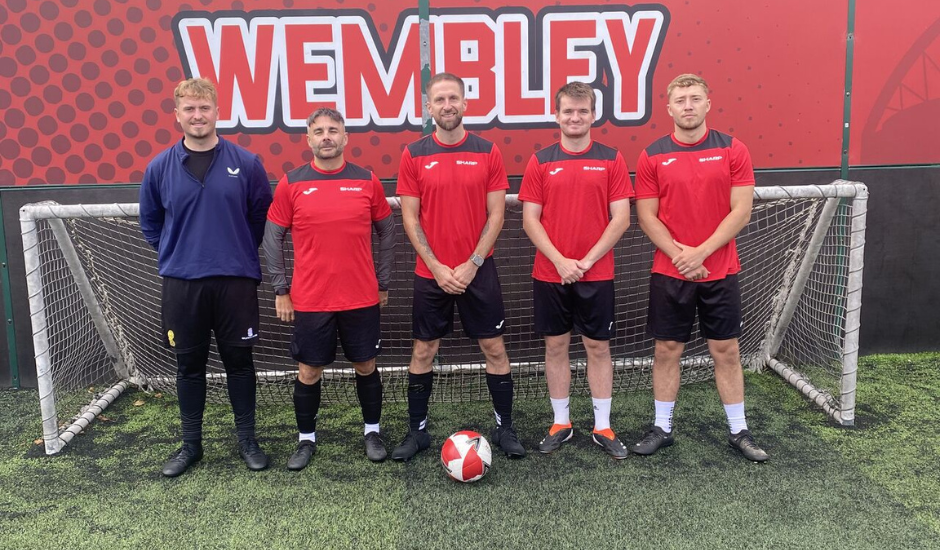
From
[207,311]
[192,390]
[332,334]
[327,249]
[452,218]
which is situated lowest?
[192,390]

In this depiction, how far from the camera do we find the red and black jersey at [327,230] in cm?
272

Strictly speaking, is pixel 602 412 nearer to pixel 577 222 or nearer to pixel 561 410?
pixel 561 410

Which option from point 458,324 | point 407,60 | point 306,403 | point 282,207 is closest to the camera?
point 282,207

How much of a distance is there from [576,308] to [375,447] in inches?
47.3

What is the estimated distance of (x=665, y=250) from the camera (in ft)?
9.29

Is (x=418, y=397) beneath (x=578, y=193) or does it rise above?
beneath

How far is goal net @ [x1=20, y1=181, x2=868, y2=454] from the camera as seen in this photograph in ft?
12.2

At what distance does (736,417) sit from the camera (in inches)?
119

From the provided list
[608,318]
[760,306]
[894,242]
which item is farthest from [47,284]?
[894,242]

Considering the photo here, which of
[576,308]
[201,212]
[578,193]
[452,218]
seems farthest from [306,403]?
[578,193]

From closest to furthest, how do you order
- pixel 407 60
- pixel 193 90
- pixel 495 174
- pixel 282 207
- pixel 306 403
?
pixel 193 90 → pixel 282 207 → pixel 495 174 → pixel 306 403 → pixel 407 60

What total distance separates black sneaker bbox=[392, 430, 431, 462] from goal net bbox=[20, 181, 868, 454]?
25.7 inches

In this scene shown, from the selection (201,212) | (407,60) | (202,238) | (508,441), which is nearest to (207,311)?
(202,238)

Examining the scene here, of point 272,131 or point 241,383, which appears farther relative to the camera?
point 272,131
